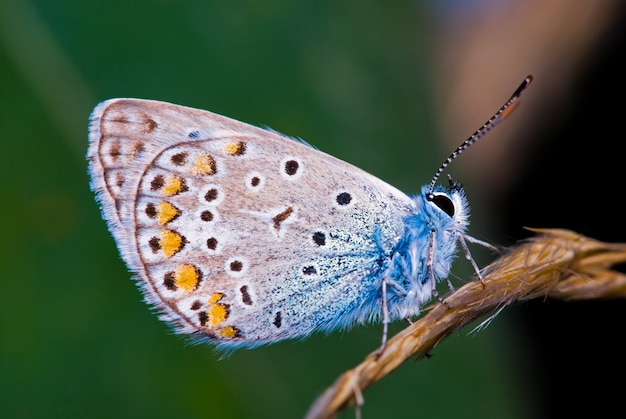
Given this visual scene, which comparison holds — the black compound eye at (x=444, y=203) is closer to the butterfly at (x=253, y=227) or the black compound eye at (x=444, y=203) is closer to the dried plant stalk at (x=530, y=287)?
the butterfly at (x=253, y=227)

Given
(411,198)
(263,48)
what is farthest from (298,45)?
(411,198)

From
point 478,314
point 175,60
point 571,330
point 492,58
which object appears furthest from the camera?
point 492,58

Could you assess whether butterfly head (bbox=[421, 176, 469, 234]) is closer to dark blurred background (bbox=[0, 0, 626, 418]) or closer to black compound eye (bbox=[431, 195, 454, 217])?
black compound eye (bbox=[431, 195, 454, 217])

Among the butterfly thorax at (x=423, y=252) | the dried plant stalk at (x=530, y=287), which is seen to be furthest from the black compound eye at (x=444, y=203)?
the dried plant stalk at (x=530, y=287)

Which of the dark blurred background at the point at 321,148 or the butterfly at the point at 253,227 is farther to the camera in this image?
the dark blurred background at the point at 321,148

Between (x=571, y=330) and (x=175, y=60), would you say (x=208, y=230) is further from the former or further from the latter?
(x=571, y=330)

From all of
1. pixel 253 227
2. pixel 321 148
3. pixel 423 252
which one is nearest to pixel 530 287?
pixel 423 252

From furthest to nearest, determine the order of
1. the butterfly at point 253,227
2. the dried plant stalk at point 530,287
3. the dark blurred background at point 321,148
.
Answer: the dark blurred background at point 321,148, the butterfly at point 253,227, the dried plant stalk at point 530,287
